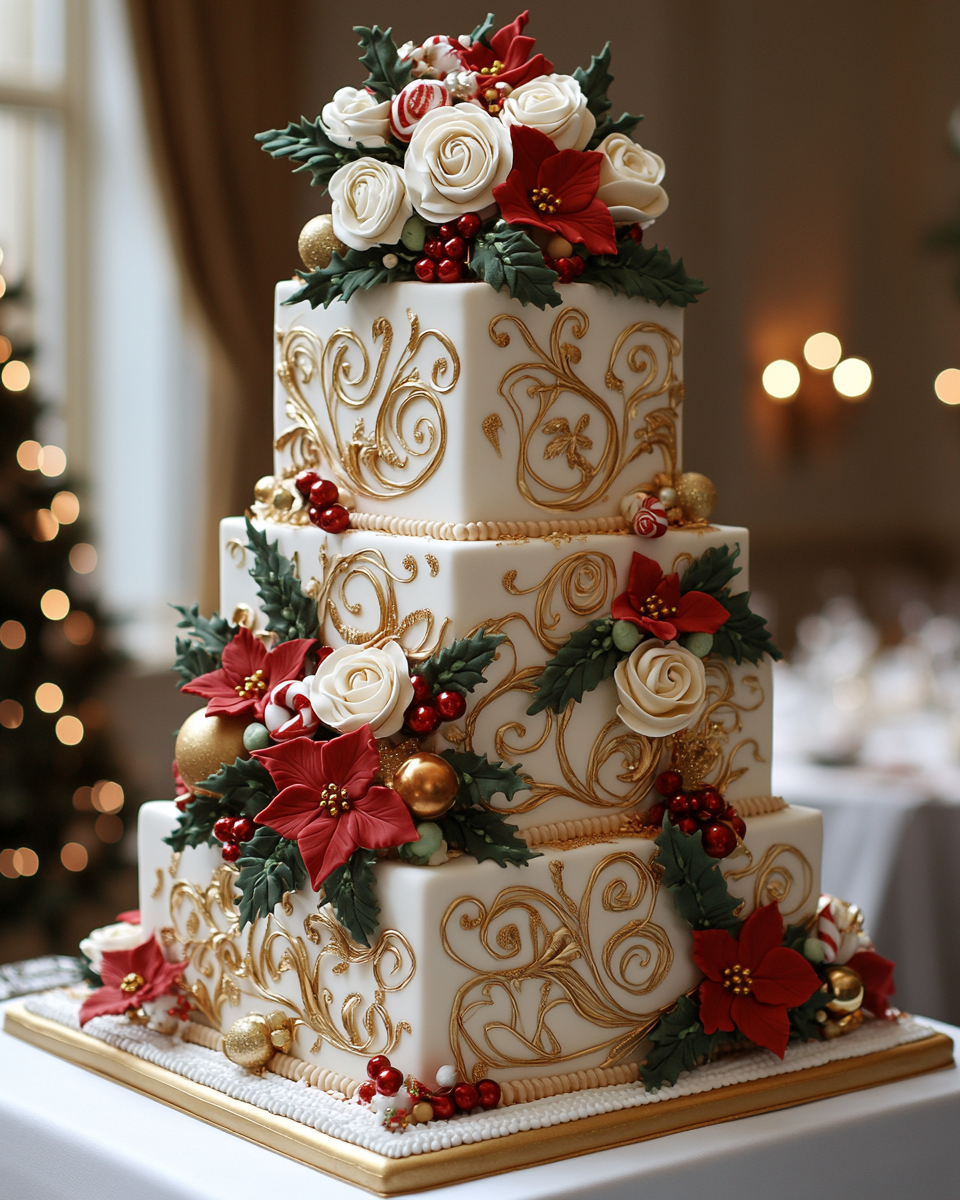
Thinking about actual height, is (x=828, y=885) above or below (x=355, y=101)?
below

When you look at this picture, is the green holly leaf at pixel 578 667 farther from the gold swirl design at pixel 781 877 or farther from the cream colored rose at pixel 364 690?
the gold swirl design at pixel 781 877

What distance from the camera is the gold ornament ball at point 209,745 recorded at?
198cm

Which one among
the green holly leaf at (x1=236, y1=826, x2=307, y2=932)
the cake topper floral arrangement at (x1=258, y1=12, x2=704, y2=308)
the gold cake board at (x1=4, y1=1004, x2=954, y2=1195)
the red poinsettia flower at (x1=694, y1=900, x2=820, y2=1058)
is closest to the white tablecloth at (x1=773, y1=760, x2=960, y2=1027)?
the gold cake board at (x1=4, y1=1004, x2=954, y2=1195)

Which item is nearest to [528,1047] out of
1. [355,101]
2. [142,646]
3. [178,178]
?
[355,101]

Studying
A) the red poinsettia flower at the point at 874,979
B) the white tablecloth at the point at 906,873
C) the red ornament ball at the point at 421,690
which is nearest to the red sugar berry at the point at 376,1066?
the red ornament ball at the point at 421,690

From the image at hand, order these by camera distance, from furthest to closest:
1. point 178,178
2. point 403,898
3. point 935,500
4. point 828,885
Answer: point 935,500 < point 178,178 < point 828,885 < point 403,898

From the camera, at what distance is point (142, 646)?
614cm

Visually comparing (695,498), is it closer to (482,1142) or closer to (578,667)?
(578,667)

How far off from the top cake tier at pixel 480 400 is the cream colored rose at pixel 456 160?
110 millimetres

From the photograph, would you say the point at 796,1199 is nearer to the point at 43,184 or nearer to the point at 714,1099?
the point at 714,1099

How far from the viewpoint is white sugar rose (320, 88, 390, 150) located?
193 centimetres

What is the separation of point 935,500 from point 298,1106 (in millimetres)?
7686

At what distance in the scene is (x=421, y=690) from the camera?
1.79 meters

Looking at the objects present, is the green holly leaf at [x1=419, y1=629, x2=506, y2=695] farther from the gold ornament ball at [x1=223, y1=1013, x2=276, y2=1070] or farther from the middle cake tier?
the gold ornament ball at [x1=223, y1=1013, x2=276, y2=1070]
